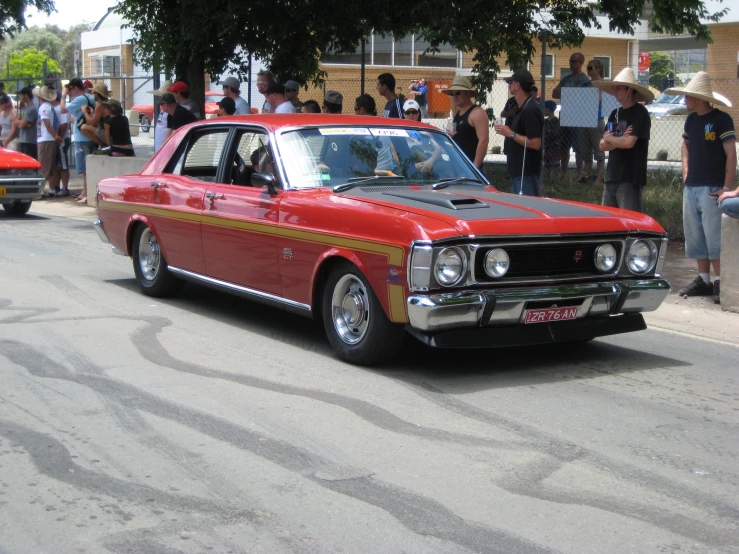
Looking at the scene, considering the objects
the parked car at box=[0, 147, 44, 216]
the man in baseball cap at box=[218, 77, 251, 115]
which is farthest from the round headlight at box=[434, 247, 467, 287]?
the parked car at box=[0, 147, 44, 216]

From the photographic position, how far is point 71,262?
37.2ft

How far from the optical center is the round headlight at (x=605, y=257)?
6.61m

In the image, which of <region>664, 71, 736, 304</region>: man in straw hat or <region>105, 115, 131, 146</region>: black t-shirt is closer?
<region>664, 71, 736, 304</region>: man in straw hat

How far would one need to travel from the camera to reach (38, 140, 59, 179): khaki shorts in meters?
18.9

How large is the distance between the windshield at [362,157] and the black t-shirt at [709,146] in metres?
2.42

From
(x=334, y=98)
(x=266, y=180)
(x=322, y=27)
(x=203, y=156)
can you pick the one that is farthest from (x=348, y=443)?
(x=322, y=27)

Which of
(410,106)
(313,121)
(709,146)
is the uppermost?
(410,106)

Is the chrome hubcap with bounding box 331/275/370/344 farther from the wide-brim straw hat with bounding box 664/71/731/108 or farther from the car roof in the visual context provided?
the wide-brim straw hat with bounding box 664/71/731/108

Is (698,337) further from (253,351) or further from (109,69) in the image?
(109,69)

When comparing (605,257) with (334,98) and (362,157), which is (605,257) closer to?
(362,157)

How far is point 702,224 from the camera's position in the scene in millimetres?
9289

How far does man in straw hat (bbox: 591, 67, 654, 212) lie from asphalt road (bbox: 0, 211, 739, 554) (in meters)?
2.09

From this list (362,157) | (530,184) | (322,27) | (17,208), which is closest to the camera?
(362,157)

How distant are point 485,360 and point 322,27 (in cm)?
1074
